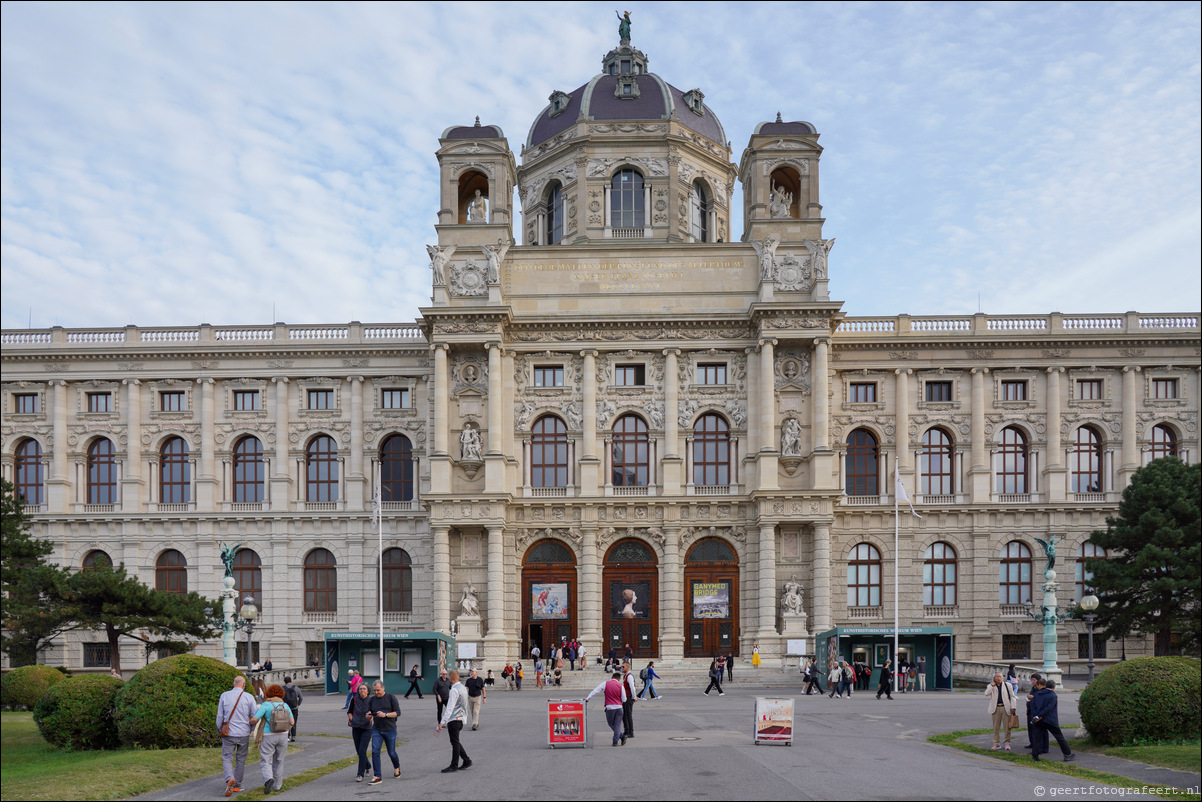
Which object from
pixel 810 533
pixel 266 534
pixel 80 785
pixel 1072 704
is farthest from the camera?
pixel 266 534

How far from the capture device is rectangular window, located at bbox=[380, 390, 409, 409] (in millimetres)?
66312

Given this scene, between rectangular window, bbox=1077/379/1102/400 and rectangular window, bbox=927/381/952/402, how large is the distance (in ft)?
24.3

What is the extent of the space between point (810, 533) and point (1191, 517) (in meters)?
18.6

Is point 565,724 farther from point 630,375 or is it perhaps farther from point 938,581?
point 938,581

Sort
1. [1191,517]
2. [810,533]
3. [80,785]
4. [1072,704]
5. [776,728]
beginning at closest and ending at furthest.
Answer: [80,785] < [776,728] < [1072,704] < [1191,517] < [810,533]

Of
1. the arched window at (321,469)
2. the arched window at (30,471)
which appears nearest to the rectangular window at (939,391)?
the arched window at (321,469)

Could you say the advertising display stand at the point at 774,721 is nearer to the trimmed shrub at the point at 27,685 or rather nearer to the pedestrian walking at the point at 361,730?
the pedestrian walking at the point at 361,730

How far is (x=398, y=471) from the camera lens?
217ft

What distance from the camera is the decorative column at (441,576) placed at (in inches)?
2366

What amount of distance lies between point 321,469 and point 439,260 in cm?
1452

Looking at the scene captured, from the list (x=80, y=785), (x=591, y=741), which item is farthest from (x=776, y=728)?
(x=80, y=785)

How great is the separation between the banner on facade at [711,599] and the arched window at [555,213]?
976 inches

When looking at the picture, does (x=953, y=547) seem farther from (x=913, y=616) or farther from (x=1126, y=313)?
(x=1126, y=313)

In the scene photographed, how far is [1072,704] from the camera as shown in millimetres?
40406
